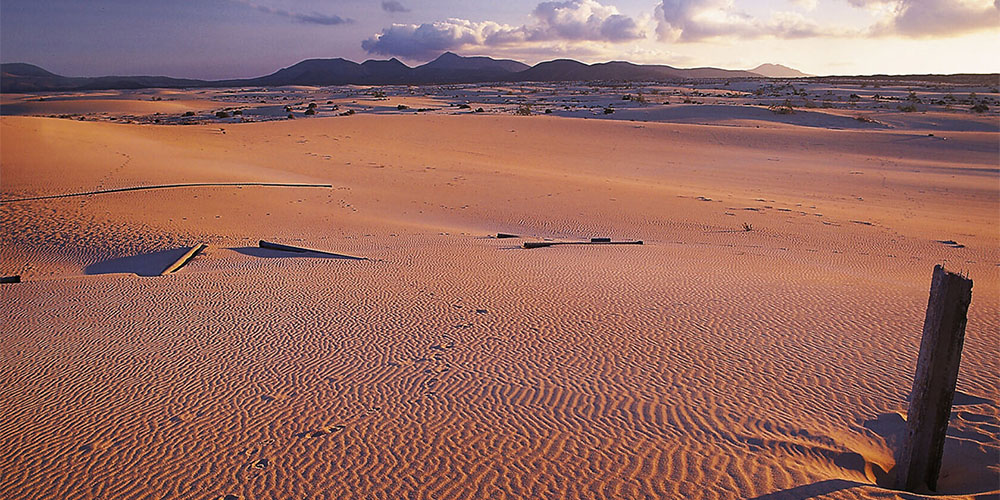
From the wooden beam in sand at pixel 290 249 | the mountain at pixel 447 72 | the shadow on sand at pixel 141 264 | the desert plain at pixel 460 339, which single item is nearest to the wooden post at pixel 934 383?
the desert plain at pixel 460 339

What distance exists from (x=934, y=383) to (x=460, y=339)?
138 inches

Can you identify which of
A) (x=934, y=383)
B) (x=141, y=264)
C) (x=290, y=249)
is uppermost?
(x=934, y=383)

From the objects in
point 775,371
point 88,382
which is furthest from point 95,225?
point 775,371

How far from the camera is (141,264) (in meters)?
8.55

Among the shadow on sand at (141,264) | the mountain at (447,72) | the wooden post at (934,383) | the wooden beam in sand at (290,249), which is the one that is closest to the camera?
the wooden post at (934,383)

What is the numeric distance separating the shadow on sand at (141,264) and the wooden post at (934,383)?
7903 mm

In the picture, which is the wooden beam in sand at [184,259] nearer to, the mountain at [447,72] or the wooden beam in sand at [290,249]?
the wooden beam in sand at [290,249]

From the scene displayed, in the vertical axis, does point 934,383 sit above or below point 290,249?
above

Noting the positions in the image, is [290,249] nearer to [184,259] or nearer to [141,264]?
[184,259]

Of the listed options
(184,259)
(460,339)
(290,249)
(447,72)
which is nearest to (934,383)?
(460,339)

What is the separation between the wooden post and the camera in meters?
3.27

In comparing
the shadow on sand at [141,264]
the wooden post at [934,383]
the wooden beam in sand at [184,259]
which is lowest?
the shadow on sand at [141,264]

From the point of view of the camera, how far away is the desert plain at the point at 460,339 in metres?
3.66

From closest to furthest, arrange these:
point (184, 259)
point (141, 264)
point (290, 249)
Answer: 1. point (184, 259)
2. point (141, 264)
3. point (290, 249)
